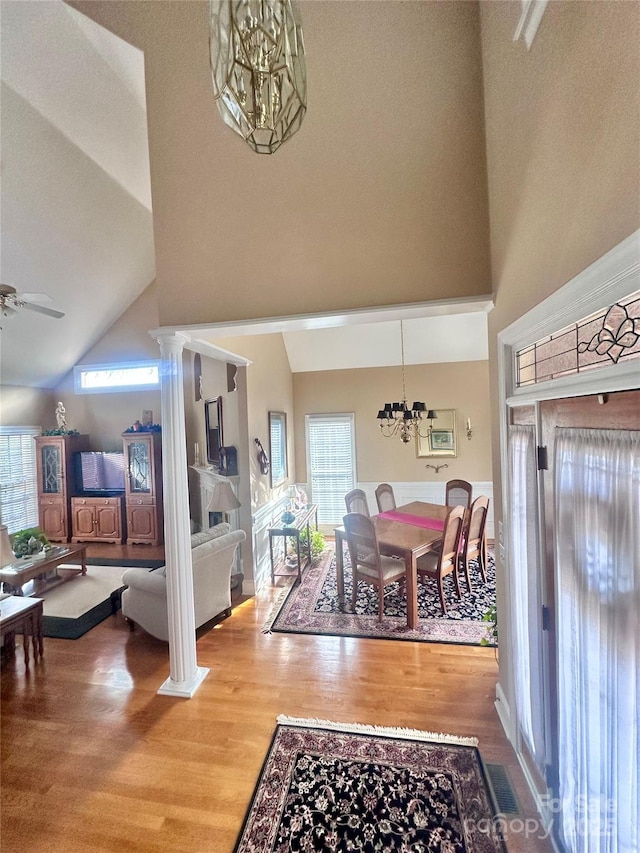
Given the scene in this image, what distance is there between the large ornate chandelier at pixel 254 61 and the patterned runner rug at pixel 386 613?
12.8ft

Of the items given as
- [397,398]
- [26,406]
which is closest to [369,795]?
[397,398]

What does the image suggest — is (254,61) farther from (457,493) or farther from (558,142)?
(457,493)

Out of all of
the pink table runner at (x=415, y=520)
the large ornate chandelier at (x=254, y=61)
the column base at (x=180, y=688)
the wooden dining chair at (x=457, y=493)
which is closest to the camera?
the large ornate chandelier at (x=254, y=61)

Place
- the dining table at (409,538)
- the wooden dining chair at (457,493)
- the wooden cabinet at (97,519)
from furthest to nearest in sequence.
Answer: the wooden cabinet at (97,519) → the wooden dining chair at (457,493) → the dining table at (409,538)

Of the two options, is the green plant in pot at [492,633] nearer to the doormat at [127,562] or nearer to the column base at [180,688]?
the column base at [180,688]

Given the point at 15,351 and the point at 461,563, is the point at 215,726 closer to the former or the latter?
the point at 461,563

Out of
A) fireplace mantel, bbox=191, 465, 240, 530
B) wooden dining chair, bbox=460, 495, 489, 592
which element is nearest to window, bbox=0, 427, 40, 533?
fireplace mantel, bbox=191, 465, 240, 530

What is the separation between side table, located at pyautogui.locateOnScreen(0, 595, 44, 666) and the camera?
3.18 m

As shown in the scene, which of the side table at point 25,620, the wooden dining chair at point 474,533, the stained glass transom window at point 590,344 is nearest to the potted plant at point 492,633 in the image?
the wooden dining chair at point 474,533

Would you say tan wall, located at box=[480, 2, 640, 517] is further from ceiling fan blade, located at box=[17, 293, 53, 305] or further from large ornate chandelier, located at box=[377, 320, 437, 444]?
ceiling fan blade, located at box=[17, 293, 53, 305]

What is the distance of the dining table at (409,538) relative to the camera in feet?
12.2

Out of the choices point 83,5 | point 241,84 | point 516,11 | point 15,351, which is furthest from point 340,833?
point 15,351

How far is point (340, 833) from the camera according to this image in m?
1.88

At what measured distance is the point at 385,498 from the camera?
20.1ft
